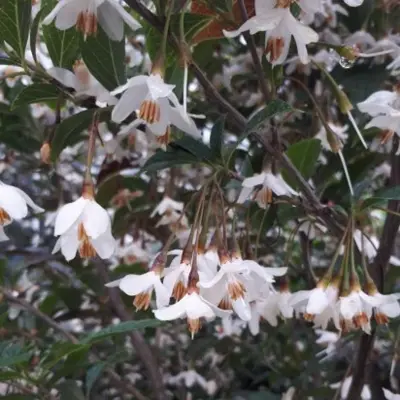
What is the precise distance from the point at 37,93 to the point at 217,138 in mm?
199

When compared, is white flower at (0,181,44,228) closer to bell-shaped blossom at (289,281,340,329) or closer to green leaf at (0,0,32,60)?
→ green leaf at (0,0,32,60)

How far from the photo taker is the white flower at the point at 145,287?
0.58 m

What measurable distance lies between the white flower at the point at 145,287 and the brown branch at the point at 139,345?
54 cm

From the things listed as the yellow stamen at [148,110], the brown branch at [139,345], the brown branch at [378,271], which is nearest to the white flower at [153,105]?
the yellow stamen at [148,110]

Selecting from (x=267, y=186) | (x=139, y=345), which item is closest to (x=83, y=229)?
(x=267, y=186)

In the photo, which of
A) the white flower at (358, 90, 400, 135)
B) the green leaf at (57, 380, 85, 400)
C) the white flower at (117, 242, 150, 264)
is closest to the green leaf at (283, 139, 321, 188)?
the white flower at (358, 90, 400, 135)

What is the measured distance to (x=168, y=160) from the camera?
672 millimetres

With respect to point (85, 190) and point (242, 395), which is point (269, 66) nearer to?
point (85, 190)

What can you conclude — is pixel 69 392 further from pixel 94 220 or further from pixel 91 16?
pixel 91 16

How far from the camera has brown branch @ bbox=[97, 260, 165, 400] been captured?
1.12 m

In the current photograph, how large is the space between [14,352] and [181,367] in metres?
0.95

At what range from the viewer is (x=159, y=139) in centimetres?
61

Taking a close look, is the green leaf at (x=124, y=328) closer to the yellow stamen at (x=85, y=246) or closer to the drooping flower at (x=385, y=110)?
the yellow stamen at (x=85, y=246)

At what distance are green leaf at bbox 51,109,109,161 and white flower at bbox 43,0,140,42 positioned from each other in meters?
0.11
